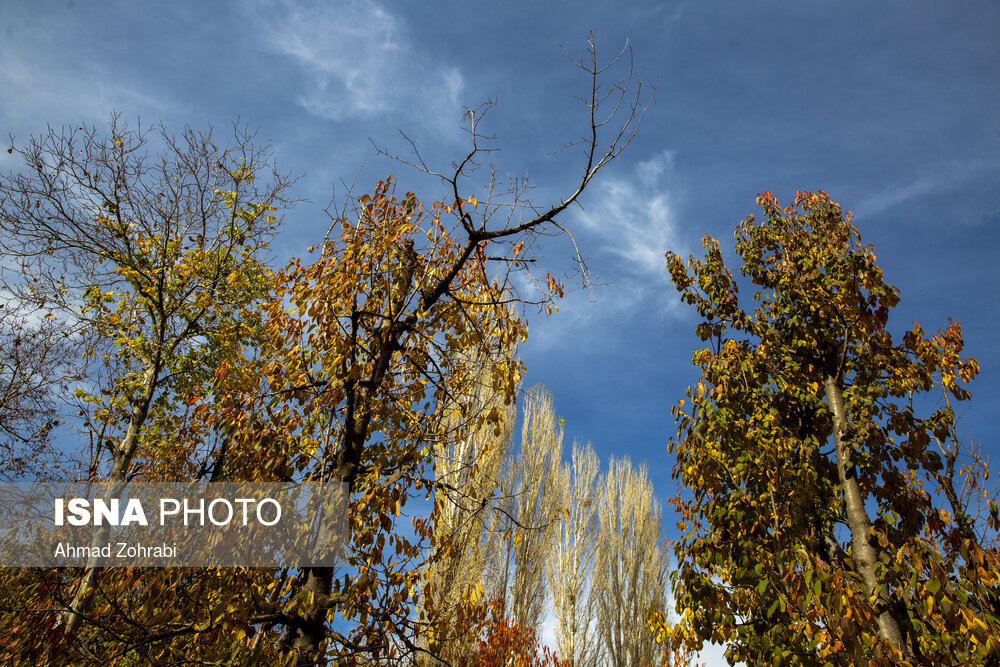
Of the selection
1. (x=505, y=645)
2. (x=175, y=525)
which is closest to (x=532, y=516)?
(x=505, y=645)

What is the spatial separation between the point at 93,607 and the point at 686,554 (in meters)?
4.84

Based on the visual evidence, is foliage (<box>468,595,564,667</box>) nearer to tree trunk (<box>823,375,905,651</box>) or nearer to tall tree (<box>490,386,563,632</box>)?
tall tree (<box>490,386,563,632</box>)

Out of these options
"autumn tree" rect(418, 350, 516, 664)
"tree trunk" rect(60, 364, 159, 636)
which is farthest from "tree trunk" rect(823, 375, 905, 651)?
"tree trunk" rect(60, 364, 159, 636)

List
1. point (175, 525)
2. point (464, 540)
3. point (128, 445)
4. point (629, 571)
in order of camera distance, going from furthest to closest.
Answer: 1. point (629, 571)
2. point (128, 445)
3. point (464, 540)
4. point (175, 525)

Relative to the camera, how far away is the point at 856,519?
13.4 feet

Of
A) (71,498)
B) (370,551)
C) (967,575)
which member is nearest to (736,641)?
(967,575)

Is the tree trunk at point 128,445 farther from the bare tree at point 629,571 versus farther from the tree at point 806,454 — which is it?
the bare tree at point 629,571

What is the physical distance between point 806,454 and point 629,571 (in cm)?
943

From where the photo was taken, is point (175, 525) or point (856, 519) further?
point (856, 519)

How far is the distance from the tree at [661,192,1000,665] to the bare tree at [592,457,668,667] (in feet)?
25.5

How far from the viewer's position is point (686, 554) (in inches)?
177

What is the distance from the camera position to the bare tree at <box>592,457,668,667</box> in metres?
11.8

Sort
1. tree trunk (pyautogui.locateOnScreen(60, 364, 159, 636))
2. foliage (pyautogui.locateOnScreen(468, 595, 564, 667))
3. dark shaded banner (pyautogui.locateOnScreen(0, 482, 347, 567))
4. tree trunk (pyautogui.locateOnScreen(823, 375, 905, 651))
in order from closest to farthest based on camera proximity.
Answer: dark shaded banner (pyautogui.locateOnScreen(0, 482, 347, 567))
tree trunk (pyautogui.locateOnScreen(823, 375, 905, 651))
tree trunk (pyautogui.locateOnScreen(60, 364, 159, 636))
foliage (pyautogui.locateOnScreen(468, 595, 564, 667))

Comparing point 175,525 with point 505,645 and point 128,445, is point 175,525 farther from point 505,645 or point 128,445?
point 505,645
